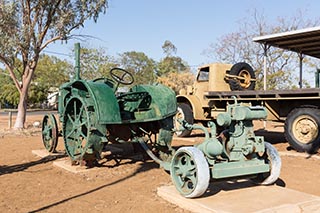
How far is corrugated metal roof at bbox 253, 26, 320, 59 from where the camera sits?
11211 mm

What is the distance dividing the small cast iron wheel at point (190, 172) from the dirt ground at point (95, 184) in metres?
0.29

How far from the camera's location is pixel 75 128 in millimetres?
6566

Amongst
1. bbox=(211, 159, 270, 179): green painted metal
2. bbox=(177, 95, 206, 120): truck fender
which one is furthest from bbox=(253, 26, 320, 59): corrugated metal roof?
bbox=(211, 159, 270, 179): green painted metal

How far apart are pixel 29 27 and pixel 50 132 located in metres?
7.55

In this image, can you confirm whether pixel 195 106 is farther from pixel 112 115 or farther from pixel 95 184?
pixel 95 184

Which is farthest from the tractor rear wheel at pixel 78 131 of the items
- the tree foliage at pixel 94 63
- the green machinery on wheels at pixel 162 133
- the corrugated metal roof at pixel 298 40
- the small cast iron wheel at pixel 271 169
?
Result: the tree foliage at pixel 94 63

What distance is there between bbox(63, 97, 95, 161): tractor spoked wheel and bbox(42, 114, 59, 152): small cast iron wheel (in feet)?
3.41

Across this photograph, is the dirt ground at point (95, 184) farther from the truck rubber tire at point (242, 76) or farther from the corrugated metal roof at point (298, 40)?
the corrugated metal roof at point (298, 40)

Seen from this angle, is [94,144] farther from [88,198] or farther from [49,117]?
[49,117]

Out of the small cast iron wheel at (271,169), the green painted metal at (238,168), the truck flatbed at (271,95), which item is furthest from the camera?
the truck flatbed at (271,95)

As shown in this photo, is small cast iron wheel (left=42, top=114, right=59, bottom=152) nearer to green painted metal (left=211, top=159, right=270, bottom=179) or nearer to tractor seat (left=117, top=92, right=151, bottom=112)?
tractor seat (left=117, top=92, right=151, bottom=112)

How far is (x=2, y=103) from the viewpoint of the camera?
5175 centimetres

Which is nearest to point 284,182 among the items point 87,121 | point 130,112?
point 130,112

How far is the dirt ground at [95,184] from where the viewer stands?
457 centimetres
